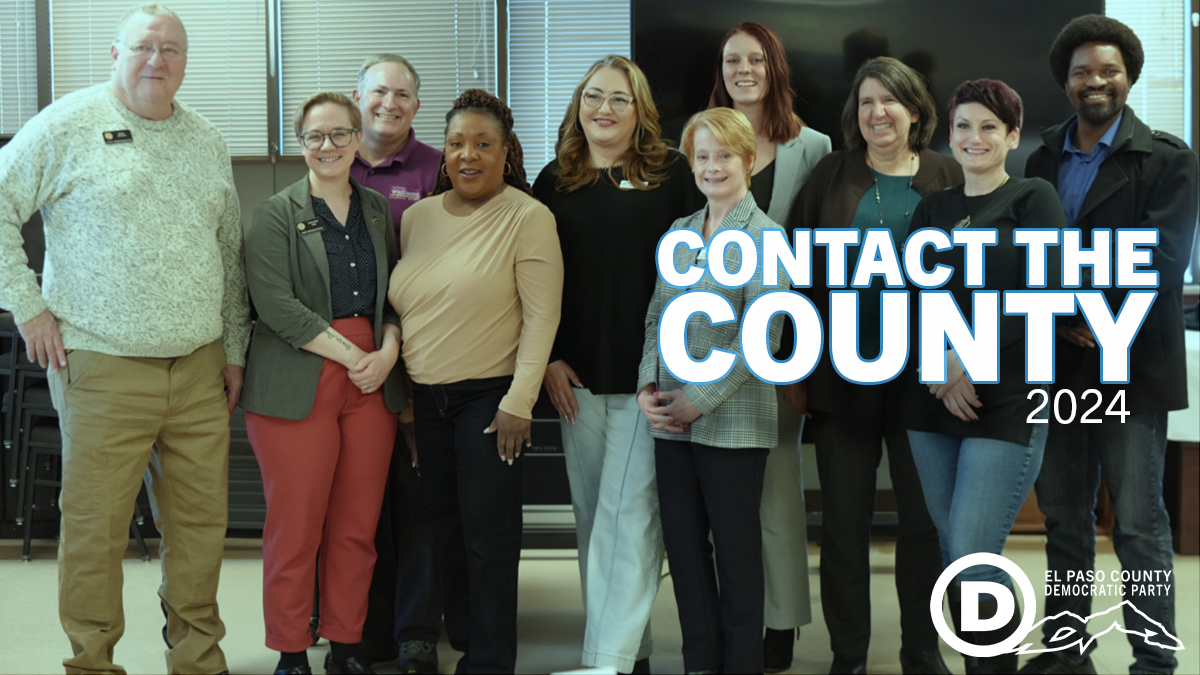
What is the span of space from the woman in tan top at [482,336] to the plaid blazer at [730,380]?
1.03 ft

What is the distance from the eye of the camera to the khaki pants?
92.4 inches

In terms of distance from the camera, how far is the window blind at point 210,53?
432cm

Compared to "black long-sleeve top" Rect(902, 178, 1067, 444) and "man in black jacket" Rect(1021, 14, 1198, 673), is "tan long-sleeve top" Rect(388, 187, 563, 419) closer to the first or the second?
"black long-sleeve top" Rect(902, 178, 1067, 444)

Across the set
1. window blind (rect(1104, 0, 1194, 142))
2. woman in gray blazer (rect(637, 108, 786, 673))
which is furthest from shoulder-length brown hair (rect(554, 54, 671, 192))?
window blind (rect(1104, 0, 1194, 142))

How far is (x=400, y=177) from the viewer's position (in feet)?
9.32

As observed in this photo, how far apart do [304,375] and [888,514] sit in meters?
2.47

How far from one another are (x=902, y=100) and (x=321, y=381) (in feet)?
5.17

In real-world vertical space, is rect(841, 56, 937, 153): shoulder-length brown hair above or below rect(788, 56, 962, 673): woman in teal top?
above

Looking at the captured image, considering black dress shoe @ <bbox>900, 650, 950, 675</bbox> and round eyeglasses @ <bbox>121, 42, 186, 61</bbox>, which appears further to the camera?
black dress shoe @ <bbox>900, 650, 950, 675</bbox>

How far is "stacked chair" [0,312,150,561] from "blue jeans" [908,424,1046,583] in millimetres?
2896

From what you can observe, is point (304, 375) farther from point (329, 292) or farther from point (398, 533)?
point (398, 533)

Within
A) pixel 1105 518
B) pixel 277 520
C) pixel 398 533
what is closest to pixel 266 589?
pixel 277 520

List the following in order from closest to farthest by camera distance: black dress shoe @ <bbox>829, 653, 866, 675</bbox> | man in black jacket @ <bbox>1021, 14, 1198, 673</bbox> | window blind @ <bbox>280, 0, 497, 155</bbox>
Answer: man in black jacket @ <bbox>1021, 14, 1198, 673</bbox>
black dress shoe @ <bbox>829, 653, 866, 675</bbox>
window blind @ <bbox>280, 0, 497, 155</bbox>

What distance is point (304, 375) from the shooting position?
7.92ft
